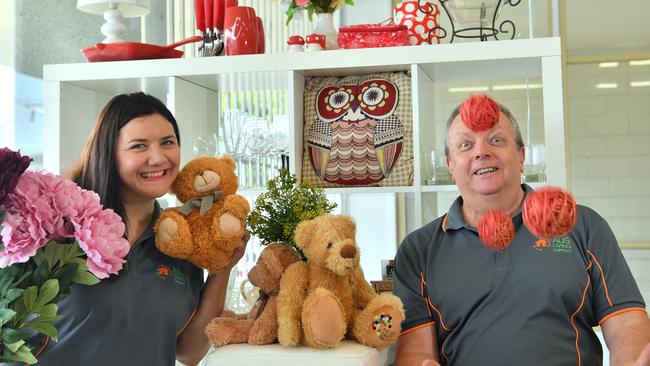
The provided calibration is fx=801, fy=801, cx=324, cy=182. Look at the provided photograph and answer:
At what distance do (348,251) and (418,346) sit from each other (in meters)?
0.44

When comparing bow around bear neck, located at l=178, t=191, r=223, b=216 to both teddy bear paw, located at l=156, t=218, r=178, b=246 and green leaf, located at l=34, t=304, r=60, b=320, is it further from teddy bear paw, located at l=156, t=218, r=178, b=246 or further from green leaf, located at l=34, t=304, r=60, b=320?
green leaf, located at l=34, t=304, r=60, b=320

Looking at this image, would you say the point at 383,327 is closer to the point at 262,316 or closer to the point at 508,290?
the point at 262,316

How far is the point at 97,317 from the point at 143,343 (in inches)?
4.9

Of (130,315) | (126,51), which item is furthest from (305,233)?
(126,51)

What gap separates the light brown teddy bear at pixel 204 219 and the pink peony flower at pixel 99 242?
1.81 ft

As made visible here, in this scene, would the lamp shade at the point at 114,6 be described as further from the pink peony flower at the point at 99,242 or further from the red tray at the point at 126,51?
the pink peony flower at the point at 99,242

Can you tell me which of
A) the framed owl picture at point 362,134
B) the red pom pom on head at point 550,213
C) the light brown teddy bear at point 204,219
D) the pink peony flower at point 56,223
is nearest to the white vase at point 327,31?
the framed owl picture at point 362,134

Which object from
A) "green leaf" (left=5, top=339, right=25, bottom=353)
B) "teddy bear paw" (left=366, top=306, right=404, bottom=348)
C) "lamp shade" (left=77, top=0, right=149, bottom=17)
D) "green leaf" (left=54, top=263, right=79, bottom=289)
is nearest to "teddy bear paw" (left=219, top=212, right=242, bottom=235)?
"teddy bear paw" (left=366, top=306, right=404, bottom=348)

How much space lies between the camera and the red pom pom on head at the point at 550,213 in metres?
1.35

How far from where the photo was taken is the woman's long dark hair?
180cm

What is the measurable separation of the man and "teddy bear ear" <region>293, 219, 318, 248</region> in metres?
0.40

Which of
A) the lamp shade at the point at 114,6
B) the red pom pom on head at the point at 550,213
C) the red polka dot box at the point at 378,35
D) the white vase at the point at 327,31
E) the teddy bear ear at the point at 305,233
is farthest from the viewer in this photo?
the lamp shade at the point at 114,6

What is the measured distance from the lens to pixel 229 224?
185 centimetres

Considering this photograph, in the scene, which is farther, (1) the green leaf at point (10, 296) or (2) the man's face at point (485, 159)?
(2) the man's face at point (485, 159)
